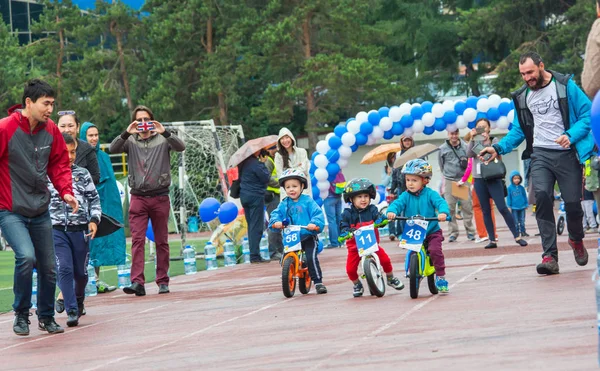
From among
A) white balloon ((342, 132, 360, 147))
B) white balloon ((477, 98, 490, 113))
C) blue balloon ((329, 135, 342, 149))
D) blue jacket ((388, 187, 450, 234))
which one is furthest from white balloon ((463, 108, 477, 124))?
blue jacket ((388, 187, 450, 234))

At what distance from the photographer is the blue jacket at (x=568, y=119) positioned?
11.1 metres

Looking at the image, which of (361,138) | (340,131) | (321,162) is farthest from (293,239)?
(340,131)

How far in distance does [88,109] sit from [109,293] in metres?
37.6

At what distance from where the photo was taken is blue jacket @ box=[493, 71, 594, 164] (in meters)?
11.1

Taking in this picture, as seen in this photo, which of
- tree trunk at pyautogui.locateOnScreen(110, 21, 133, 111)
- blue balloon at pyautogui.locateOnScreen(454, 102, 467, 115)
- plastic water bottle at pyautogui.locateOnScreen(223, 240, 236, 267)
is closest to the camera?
plastic water bottle at pyautogui.locateOnScreen(223, 240, 236, 267)

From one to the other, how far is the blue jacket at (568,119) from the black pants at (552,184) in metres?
0.18

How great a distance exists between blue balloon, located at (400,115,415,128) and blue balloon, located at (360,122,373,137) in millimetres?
652

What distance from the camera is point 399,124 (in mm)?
23234

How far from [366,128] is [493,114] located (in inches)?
102

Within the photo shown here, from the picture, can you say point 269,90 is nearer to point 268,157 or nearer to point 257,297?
point 268,157

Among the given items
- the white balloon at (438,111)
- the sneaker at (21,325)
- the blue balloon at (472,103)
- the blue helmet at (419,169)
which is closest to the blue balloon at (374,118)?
the white balloon at (438,111)

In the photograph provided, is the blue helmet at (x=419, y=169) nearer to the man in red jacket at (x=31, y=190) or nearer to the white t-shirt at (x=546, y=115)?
the white t-shirt at (x=546, y=115)

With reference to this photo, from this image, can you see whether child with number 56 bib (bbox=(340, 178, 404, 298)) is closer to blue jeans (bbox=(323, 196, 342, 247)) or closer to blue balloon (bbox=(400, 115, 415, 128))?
blue jeans (bbox=(323, 196, 342, 247))

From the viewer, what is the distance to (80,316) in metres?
11.6
